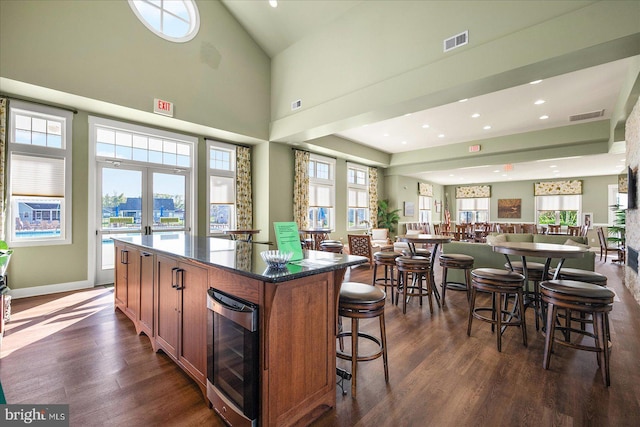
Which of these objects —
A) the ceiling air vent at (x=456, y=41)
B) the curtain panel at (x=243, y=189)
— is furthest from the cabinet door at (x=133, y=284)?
the ceiling air vent at (x=456, y=41)

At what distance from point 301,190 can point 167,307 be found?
5.09 metres

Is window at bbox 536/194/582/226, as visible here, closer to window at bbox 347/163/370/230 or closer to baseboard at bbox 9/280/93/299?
window at bbox 347/163/370/230

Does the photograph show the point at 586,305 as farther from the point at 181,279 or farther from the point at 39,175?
the point at 39,175

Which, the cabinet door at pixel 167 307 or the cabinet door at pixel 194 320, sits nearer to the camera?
the cabinet door at pixel 194 320

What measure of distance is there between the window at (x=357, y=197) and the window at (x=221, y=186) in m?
3.86

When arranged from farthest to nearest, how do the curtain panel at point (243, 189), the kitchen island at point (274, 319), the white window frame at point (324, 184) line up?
the white window frame at point (324, 184)
the curtain panel at point (243, 189)
the kitchen island at point (274, 319)

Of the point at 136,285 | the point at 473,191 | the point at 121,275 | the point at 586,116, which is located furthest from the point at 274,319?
the point at 473,191

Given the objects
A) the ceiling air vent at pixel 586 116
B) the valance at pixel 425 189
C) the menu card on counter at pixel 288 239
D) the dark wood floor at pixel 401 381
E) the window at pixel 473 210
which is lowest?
the dark wood floor at pixel 401 381

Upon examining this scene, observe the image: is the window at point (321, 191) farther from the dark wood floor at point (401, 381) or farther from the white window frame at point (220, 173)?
the dark wood floor at point (401, 381)

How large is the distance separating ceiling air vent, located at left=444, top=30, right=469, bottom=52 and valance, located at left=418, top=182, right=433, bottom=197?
9.18 meters

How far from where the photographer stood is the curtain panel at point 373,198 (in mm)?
9906

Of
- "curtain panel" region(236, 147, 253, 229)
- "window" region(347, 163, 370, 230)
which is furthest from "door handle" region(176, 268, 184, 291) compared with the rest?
"window" region(347, 163, 370, 230)

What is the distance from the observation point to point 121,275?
3371mm

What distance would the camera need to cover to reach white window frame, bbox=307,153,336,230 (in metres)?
8.02
